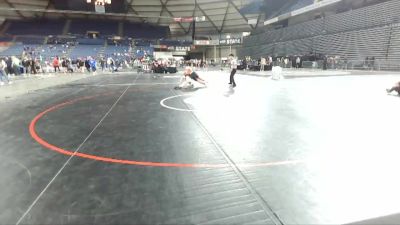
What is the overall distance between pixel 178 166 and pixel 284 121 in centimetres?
350

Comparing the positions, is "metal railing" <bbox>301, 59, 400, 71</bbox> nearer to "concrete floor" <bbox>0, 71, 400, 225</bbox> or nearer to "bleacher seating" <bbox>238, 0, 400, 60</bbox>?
"bleacher seating" <bbox>238, 0, 400, 60</bbox>

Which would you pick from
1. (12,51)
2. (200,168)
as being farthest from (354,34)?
(12,51)

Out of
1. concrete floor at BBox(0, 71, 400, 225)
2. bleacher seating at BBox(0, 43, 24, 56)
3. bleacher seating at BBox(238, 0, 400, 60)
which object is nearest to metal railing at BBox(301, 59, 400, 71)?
bleacher seating at BBox(238, 0, 400, 60)

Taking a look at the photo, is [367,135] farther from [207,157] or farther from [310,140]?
[207,157]

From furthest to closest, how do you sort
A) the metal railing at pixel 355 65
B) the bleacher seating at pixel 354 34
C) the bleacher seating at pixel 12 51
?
the bleacher seating at pixel 12 51 → the bleacher seating at pixel 354 34 → the metal railing at pixel 355 65

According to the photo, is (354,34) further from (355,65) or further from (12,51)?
(12,51)

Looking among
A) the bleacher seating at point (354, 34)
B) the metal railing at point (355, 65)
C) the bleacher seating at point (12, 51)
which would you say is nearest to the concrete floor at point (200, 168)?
the metal railing at point (355, 65)

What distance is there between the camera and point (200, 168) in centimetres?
396

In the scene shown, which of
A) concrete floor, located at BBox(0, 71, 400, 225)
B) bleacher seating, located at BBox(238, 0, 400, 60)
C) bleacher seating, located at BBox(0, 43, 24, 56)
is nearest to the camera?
concrete floor, located at BBox(0, 71, 400, 225)

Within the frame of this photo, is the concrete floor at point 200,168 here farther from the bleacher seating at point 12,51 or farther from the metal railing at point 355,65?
the bleacher seating at point 12,51

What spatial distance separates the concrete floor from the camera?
9.30 ft

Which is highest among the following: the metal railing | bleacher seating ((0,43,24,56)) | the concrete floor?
bleacher seating ((0,43,24,56))

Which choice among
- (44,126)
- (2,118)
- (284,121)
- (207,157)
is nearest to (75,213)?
(207,157)

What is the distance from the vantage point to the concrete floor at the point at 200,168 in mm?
2836
